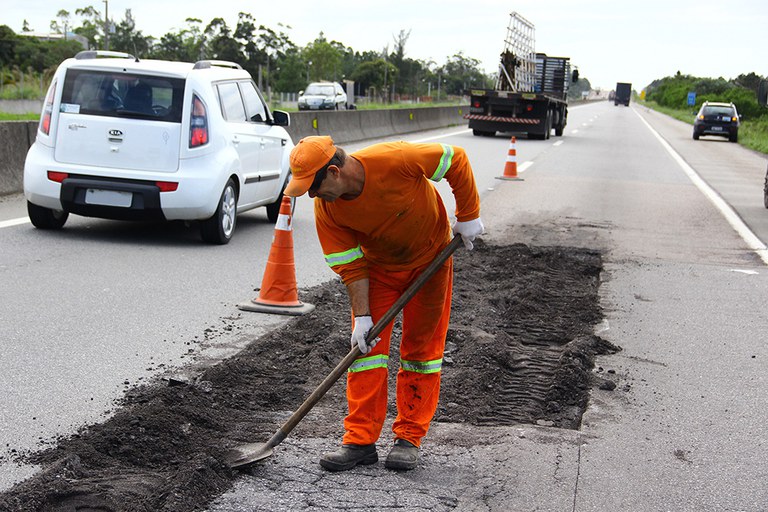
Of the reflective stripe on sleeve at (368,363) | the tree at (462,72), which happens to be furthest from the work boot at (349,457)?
the tree at (462,72)

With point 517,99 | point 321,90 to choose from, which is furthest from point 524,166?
point 321,90

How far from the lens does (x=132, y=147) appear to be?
9.17 m

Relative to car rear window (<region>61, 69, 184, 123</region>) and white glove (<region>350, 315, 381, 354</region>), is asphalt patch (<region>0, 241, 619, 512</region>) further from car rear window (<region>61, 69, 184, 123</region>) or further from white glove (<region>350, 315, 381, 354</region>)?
car rear window (<region>61, 69, 184, 123</region>)

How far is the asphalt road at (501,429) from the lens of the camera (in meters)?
4.11

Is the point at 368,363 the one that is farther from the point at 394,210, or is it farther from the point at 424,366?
the point at 394,210

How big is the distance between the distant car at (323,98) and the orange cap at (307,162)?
39.3 m

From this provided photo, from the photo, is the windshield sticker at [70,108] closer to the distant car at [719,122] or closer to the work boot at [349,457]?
the work boot at [349,457]

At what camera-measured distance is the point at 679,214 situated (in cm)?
1402

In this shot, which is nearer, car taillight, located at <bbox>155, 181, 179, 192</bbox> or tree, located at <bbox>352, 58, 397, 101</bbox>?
car taillight, located at <bbox>155, 181, 179, 192</bbox>

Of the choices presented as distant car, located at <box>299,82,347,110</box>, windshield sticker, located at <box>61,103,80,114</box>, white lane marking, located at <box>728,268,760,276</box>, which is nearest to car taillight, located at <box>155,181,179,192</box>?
windshield sticker, located at <box>61,103,80,114</box>

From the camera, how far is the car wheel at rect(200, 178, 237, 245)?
31.4 ft

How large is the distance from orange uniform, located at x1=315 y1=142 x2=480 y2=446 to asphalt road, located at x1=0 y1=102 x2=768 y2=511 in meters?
0.30

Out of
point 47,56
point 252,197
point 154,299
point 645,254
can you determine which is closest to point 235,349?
point 154,299

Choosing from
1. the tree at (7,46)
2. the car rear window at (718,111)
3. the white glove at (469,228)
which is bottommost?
the car rear window at (718,111)
